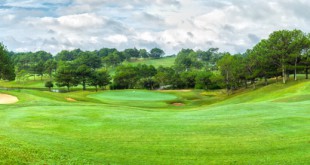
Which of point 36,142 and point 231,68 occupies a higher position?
point 231,68

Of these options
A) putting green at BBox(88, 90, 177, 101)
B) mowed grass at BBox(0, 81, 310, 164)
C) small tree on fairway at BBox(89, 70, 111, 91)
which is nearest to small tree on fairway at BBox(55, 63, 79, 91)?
small tree on fairway at BBox(89, 70, 111, 91)

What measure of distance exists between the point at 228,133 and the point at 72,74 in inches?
4145

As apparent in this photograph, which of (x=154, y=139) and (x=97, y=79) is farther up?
(x=97, y=79)

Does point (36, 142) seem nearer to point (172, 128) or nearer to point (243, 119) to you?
point (172, 128)

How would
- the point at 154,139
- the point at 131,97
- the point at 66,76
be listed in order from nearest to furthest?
1. the point at 154,139
2. the point at 131,97
3. the point at 66,76

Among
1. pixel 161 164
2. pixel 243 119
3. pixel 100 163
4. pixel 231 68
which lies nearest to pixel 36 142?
pixel 100 163

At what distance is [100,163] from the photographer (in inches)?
536

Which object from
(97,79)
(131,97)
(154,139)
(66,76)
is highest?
(66,76)

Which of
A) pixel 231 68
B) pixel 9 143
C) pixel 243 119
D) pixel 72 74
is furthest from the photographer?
pixel 72 74

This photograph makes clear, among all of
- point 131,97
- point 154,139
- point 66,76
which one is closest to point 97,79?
point 66,76

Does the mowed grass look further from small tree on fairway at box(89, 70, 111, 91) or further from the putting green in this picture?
small tree on fairway at box(89, 70, 111, 91)

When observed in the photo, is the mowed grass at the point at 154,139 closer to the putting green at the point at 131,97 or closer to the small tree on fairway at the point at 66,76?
the putting green at the point at 131,97

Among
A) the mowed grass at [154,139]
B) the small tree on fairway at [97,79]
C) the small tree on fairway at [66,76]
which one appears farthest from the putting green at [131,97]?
the mowed grass at [154,139]

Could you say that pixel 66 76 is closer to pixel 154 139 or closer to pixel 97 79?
pixel 97 79
